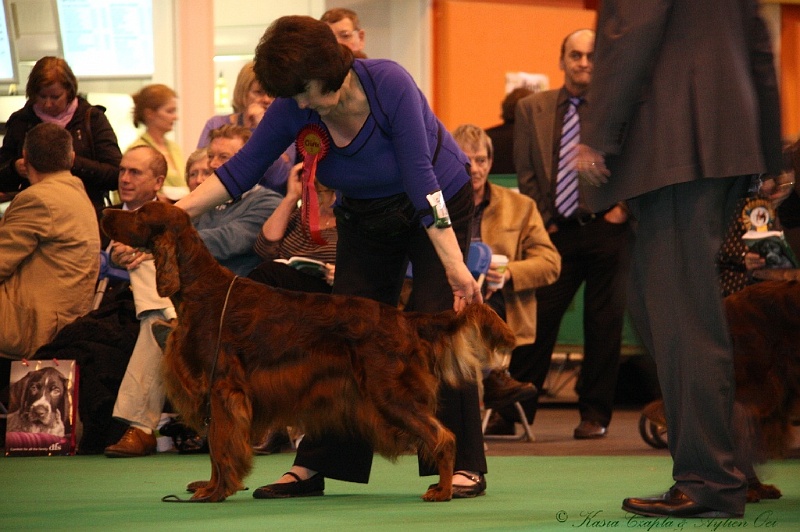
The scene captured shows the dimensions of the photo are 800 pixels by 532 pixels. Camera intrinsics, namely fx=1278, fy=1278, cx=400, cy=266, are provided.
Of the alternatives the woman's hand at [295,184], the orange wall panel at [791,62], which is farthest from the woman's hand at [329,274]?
the orange wall panel at [791,62]

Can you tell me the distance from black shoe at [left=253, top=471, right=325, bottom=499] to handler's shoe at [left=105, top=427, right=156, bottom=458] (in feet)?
5.31

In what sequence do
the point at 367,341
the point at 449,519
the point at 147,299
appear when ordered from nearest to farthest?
the point at 449,519 → the point at 367,341 → the point at 147,299

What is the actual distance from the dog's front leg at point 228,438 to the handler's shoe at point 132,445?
1776mm

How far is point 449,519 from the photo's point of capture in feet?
10.3

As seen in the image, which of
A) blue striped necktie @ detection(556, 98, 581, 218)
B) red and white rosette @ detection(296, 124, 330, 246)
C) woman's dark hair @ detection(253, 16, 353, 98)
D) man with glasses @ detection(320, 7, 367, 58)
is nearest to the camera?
woman's dark hair @ detection(253, 16, 353, 98)

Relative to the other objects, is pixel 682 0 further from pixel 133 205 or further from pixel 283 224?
pixel 133 205

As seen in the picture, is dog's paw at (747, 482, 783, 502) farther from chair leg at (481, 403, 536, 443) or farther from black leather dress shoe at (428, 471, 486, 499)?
chair leg at (481, 403, 536, 443)

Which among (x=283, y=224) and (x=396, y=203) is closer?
(x=396, y=203)

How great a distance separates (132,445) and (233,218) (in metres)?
1.06

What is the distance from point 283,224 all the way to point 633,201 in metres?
2.53

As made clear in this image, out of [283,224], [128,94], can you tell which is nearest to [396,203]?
[283,224]

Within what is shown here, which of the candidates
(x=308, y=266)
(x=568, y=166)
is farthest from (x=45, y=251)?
(x=568, y=166)

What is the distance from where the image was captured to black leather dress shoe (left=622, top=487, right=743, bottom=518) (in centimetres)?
296

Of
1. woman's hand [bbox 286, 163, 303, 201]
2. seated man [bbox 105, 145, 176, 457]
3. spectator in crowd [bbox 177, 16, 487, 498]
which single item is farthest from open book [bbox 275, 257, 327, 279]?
spectator in crowd [bbox 177, 16, 487, 498]
